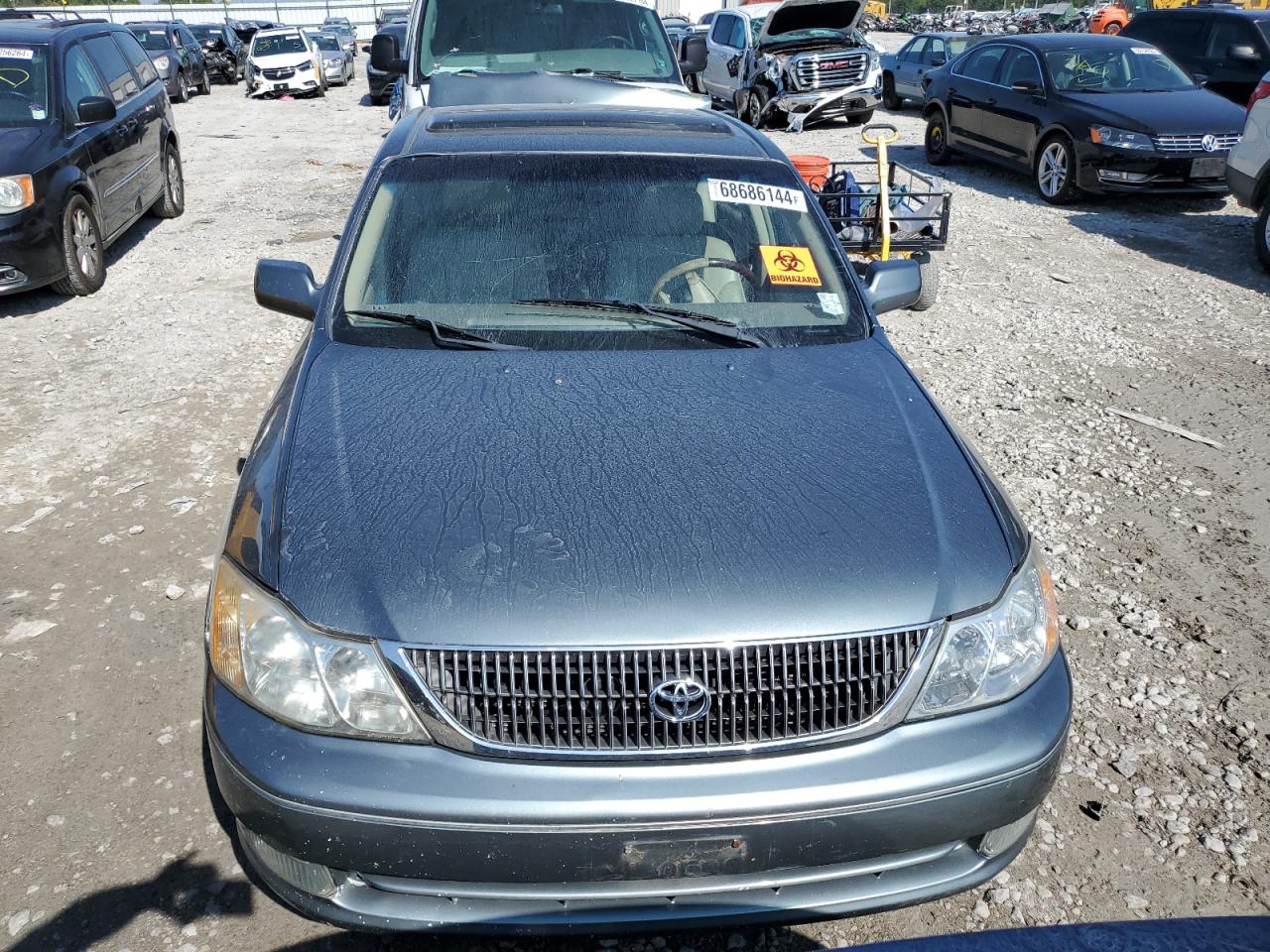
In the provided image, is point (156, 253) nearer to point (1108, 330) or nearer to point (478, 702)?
point (1108, 330)

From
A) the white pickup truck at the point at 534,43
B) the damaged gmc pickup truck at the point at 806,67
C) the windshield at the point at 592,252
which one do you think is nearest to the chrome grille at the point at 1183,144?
the white pickup truck at the point at 534,43

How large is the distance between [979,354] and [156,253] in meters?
6.90

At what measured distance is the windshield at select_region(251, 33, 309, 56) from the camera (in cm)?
2480

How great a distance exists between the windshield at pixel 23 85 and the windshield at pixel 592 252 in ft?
18.8

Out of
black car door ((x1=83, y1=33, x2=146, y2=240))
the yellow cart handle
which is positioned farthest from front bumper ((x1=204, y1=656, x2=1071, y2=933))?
black car door ((x1=83, y1=33, x2=146, y2=240))

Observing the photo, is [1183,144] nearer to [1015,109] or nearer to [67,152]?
[1015,109]

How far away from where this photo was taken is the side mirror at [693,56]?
895cm

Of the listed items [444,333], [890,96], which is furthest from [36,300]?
[890,96]

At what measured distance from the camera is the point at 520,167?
337 centimetres

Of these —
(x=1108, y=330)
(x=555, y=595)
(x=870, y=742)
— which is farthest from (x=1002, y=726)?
(x=1108, y=330)

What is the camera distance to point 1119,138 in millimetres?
10125

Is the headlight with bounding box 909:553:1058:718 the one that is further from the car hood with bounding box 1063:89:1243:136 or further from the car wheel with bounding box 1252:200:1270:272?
the car hood with bounding box 1063:89:1243:136

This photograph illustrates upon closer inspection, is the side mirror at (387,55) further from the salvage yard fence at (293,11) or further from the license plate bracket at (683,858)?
the salvage yard fence at (293,11)

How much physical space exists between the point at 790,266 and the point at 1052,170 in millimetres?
9019
